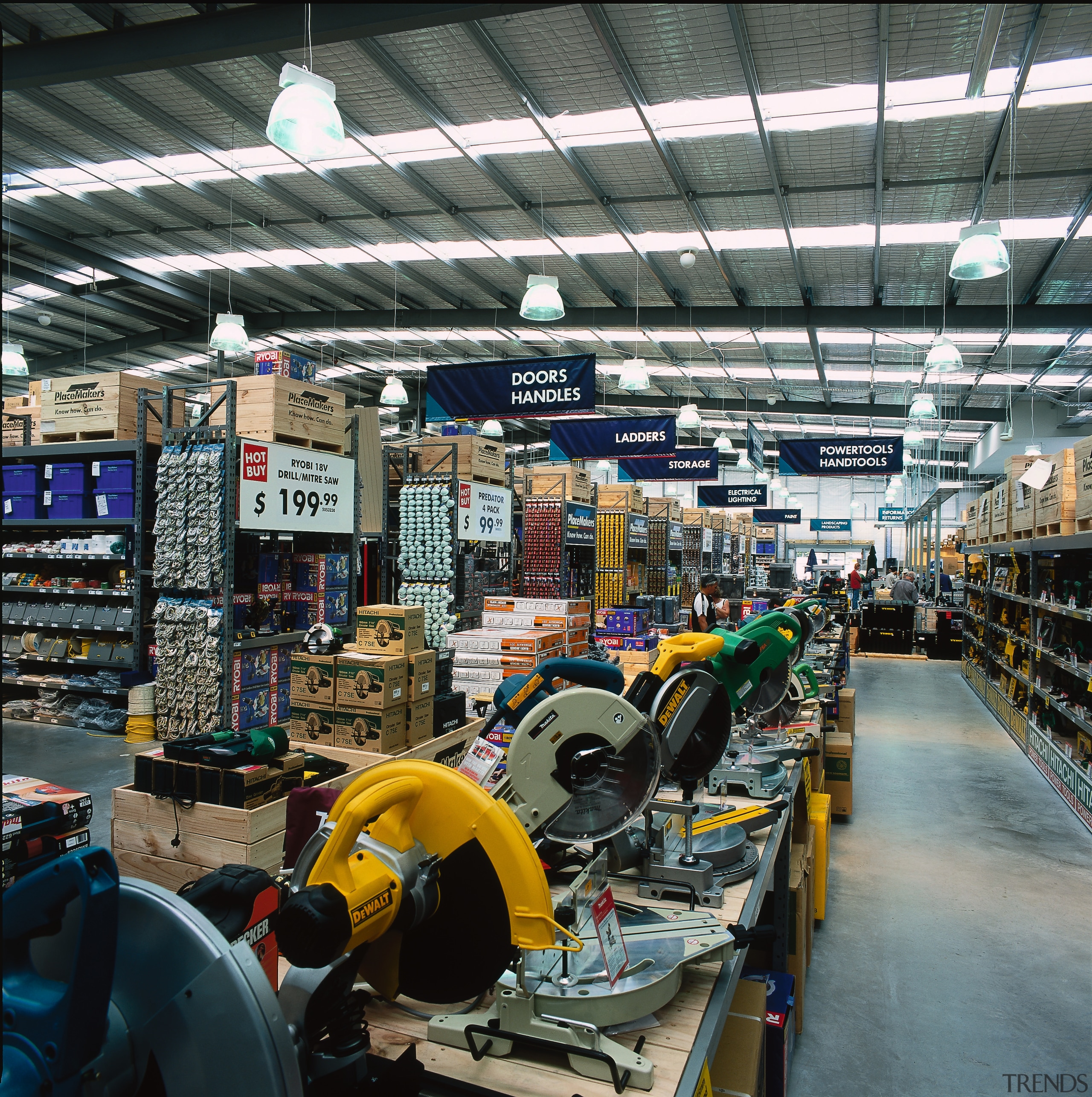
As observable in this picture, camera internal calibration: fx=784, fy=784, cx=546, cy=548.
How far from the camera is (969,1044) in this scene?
310cm

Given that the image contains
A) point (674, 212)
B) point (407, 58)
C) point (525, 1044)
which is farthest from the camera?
point (674, 212)

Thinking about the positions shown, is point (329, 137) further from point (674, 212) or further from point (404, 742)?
point (674, 212)

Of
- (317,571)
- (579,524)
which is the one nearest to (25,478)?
(317,571)

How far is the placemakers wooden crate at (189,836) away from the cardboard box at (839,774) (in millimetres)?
3659

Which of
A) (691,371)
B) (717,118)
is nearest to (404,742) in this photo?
(717,118)

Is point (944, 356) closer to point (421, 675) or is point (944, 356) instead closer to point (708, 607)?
point (708, 607)

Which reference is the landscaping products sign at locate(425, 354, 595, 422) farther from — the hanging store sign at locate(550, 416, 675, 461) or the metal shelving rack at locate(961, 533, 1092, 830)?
the metal shelving rack at locate(961, 533, 1092, 830)

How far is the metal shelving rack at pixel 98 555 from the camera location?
7.19m

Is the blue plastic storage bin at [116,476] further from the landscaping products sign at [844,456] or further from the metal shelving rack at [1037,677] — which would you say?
the metal shelving rack at [1037,677]

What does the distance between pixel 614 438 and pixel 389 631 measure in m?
6.70

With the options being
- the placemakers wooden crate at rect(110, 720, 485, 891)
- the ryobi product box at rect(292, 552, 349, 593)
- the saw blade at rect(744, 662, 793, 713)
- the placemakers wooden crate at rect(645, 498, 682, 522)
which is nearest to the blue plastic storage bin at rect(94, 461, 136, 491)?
the ryobi product box at rect(292, 552, 349, 593)

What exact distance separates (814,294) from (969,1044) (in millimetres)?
10212

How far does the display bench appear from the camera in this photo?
1348 mm

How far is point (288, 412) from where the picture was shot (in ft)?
21.3
